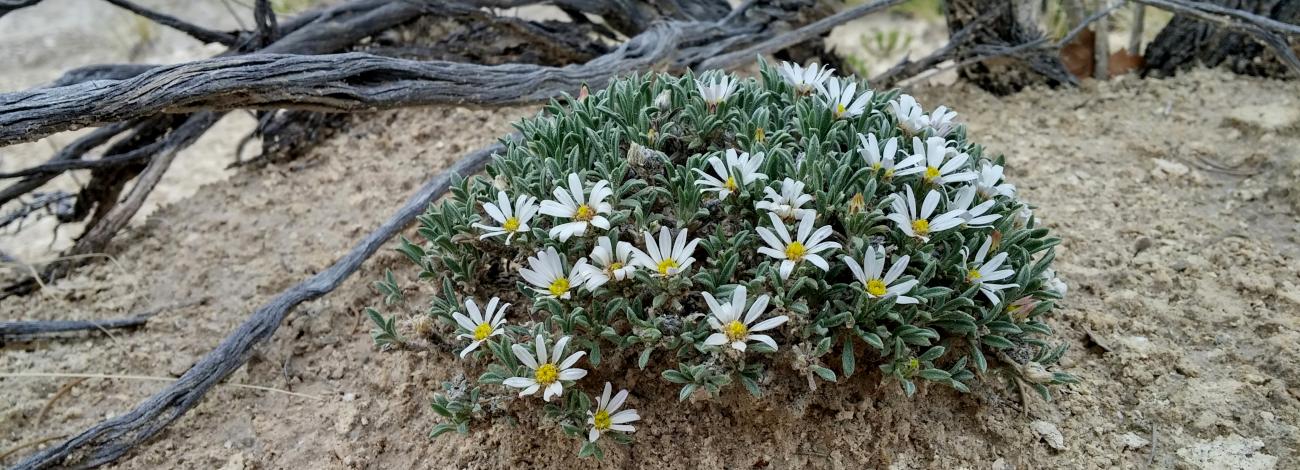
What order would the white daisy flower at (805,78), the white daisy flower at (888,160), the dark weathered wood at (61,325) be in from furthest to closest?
1. the dark weathered wood at (61,325)
2. the white daisy flower at (805,78)
3. the white daisy flower at (888,160)

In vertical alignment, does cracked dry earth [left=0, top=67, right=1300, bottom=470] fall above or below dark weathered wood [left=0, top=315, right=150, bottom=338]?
below

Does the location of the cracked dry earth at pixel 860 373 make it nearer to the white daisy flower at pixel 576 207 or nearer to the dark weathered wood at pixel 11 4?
the white daisy flower at pixel 576 207

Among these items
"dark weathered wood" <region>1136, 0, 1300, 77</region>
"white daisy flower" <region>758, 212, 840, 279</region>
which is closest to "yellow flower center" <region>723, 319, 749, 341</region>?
"white daisy flower" <region>758, 212, 840, 279</region>

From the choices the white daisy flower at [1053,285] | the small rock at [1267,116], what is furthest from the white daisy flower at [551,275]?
the small rock at [1267,116]

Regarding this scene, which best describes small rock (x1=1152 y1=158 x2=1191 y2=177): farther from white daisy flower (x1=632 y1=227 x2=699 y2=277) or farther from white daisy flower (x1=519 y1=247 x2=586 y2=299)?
white daisy flower (x1=519 y1=247 x2=586 y2=299)

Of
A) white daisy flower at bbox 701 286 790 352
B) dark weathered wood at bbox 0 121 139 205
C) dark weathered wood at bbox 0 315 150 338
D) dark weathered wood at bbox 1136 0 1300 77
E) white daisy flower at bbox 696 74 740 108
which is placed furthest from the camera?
dark weathered wood at bbox 1136 0 1300 77

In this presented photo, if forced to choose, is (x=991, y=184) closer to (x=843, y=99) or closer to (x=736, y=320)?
(x=843, y=99)

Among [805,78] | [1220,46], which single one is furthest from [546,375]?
[1220,46]

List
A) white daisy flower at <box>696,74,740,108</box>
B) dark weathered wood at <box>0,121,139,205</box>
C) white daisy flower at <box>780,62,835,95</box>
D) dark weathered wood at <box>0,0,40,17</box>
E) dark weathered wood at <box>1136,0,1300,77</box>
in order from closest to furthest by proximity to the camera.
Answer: white daisy flower at <box>696,74,740,108</box> < white daisy flower at <box>780,62,835,95</box> < dark weathered wood at <box>0,0,40,17</box> < dark weathered wood at <box>0,121,139,205</box> < dark weathered wood at <box>1136,0,1300,77</box>
